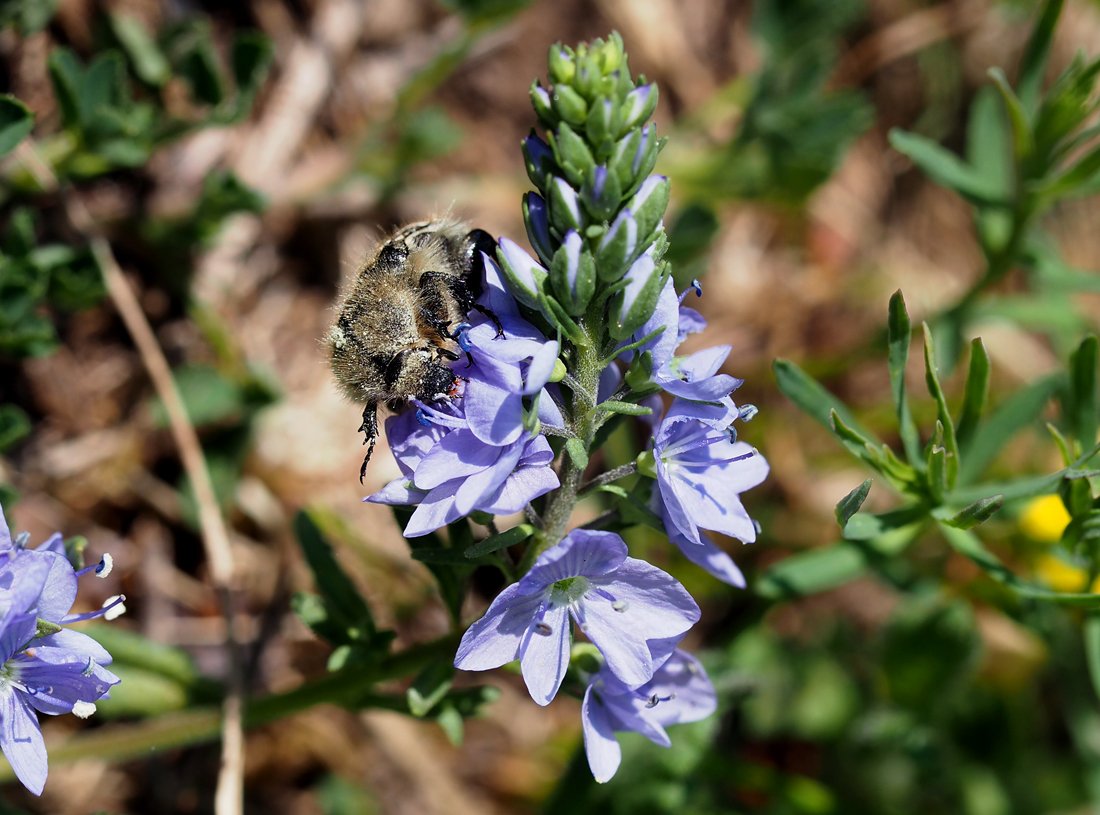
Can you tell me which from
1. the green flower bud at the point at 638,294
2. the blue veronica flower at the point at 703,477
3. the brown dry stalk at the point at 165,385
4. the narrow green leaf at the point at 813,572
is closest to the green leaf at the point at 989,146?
the narrow green leaf at the point at 813,572

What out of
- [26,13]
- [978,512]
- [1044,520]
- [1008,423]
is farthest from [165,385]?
[1044,520]

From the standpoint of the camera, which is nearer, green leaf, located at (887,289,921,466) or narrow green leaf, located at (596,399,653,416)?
narrow green leaf, located at (596,399,653,416)

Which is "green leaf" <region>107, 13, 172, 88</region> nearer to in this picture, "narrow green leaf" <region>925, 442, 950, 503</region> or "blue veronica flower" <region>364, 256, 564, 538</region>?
"blue veronica flower" <region>364, 256, 564, 538</region>

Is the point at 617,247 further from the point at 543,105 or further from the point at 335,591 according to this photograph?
the point at 335,591

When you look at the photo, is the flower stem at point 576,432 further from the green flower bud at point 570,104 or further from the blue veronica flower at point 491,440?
the green flower bud at point 570,104

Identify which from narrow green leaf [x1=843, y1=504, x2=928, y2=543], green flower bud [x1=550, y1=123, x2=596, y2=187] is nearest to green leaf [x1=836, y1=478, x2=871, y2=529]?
narrow green leaf [x1=843, y1=504, x2=928, y2=543]

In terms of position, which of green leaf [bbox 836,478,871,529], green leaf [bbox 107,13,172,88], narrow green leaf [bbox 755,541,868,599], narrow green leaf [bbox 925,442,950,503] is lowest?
narrow green leaf [bbox 755,541,868,599]

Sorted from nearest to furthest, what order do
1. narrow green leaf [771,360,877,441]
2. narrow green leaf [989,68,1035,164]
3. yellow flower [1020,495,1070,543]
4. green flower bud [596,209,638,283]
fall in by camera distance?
green flower bud [596,209,638,283]
narrow green leaf [771,360,877,441]
narrow green leaf [989,68,1035,164]
yellow flower [1020,495,1070,543]
